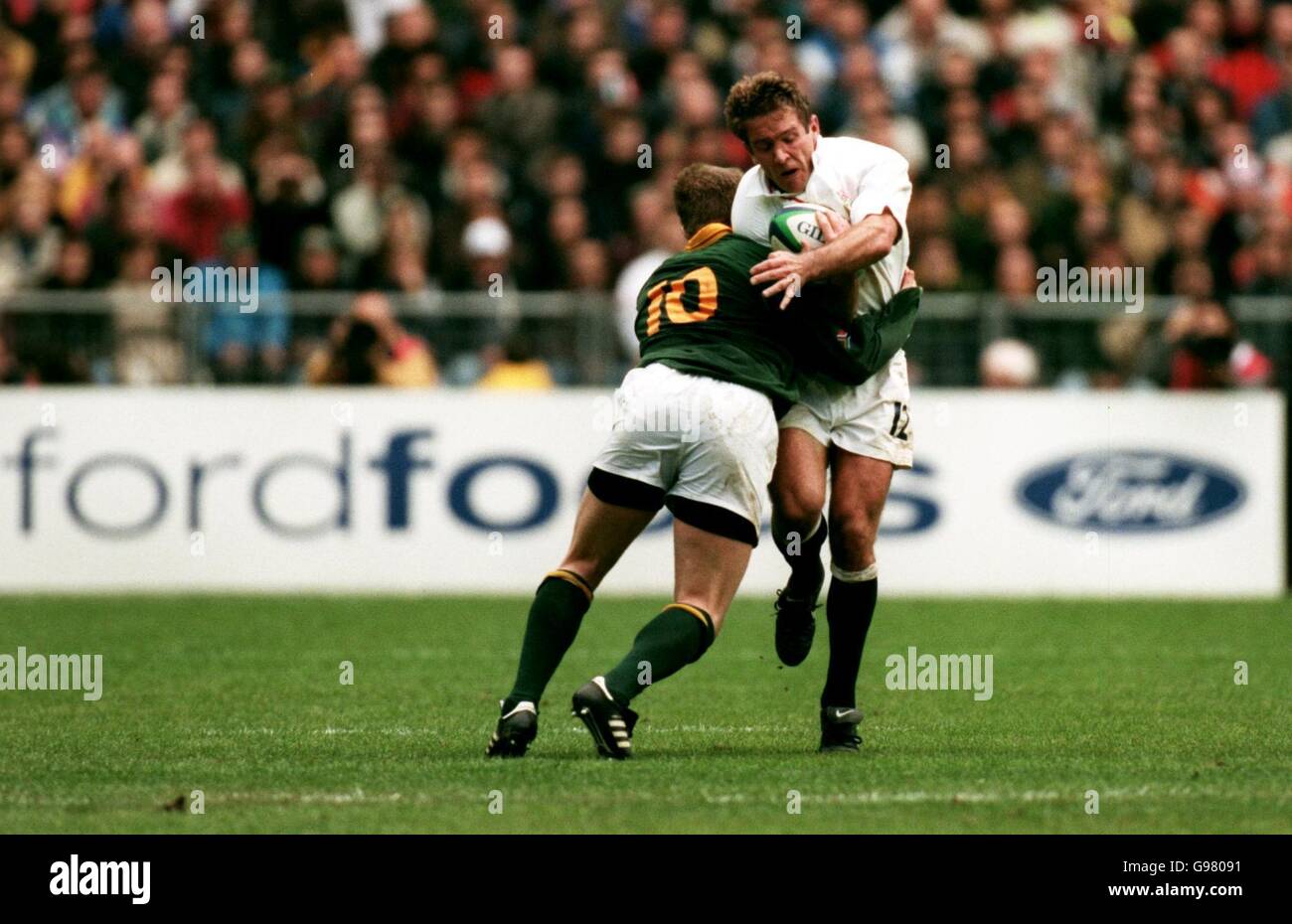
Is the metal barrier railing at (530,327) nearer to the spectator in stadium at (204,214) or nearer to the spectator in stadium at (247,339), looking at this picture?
the spectator in stadium at (247,339)

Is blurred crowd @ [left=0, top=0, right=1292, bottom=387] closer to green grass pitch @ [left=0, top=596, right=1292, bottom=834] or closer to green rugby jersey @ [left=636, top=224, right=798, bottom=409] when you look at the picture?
green grass pitch @ [left=0, top=596, right=1292, bottom=834]

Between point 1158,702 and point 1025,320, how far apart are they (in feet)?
23.1

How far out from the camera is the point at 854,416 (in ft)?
27.3

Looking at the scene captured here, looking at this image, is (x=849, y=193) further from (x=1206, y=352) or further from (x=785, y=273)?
(x=1206, y=352)

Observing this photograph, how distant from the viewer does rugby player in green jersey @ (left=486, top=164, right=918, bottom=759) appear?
7.81 meters

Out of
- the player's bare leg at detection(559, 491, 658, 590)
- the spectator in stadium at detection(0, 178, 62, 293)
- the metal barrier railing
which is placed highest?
the spectator in stadium at detection(0, 178, 62, 293)

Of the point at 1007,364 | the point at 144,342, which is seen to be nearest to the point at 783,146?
the point at 1007,364

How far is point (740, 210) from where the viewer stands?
8320 millimetres

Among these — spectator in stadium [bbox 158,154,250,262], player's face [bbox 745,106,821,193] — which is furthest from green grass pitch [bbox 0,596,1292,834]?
spectator in stadium [bbox 158,154,250,262]

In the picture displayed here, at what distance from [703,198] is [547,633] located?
1.63 meters

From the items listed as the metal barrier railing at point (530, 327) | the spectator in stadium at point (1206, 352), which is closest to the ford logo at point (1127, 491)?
the spectator in stadium at point (1206, 352)

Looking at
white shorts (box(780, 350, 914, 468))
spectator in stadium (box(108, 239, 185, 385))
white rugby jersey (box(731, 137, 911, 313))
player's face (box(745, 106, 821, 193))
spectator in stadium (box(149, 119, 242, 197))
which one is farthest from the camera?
spectator in stadium (box(149, 119, 242, 197))
